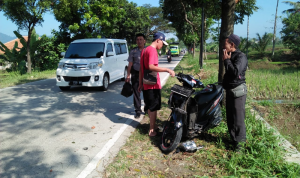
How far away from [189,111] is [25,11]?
1246 centimetres

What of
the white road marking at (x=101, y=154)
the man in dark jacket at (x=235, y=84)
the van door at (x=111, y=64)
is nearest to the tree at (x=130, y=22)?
the van door at (x=111, y=64)

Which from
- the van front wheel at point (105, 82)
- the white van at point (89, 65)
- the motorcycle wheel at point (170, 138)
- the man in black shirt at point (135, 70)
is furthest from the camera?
the van front wheel at point (105, 82)

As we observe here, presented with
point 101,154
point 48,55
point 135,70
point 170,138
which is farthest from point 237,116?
point 48,55

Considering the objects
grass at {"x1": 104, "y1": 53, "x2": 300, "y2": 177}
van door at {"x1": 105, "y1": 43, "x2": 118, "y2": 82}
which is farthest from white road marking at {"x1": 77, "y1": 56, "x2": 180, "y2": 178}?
van door at {"x1": 105, "y1": 43, "x2": 118, "y2": 82}

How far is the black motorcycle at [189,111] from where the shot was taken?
3928 millimetres

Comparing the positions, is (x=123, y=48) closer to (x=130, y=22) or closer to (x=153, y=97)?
(x=153, y=97)

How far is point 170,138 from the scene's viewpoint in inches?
163

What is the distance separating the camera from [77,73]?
8758 millimetres

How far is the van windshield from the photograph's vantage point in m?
9.42

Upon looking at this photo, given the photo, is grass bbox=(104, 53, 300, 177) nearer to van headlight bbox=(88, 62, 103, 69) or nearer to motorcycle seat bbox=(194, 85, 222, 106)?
motorcycle seat bbox=(194, 85, 222, 106)

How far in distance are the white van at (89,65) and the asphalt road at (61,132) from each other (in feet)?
1.87

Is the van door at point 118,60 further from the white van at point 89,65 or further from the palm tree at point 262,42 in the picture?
the palm tree at point 262,42

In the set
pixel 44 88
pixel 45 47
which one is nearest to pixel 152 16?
pixel 45 47

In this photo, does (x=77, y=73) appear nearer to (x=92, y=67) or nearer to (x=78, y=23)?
(x=92, y=67)
